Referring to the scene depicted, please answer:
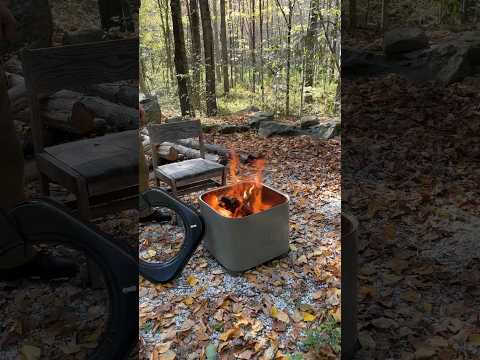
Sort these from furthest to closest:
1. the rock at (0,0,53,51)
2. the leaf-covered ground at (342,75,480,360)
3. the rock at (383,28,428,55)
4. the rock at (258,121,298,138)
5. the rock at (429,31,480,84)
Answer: the rock at (383,28,428,55) → the rock at (429,31,480,84) → the leaf-covered ground at (342,75,480,360) → the rock at (258,121,298,138) → the rock at (0,0,53,51)

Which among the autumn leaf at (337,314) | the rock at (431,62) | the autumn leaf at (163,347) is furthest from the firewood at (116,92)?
the rock at (431,62)

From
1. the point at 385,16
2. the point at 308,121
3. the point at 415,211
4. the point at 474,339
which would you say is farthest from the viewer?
the point at 385,16

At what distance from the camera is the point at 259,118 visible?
141 centimetres

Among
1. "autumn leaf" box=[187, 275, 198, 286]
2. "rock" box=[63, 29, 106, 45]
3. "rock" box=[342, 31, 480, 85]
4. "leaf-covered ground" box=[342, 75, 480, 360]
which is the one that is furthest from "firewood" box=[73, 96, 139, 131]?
"rock" box=[342, 31, 480, 85]

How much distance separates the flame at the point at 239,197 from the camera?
1.44 meters

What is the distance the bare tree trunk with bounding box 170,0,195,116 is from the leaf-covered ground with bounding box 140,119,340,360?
0.13 m

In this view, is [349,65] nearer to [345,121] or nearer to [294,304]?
[345,121]

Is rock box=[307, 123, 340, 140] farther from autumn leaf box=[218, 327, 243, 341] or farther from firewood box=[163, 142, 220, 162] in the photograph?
autumn leaf box=[218, 327, 243, 341]

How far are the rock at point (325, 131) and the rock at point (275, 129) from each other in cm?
6

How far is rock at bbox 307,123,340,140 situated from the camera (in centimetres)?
140

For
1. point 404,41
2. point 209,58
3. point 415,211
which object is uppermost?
point 209,58

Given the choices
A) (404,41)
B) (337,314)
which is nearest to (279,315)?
(337,314)

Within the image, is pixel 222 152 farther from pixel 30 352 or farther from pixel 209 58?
pixel 30 352

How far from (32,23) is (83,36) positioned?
0.19 metres
